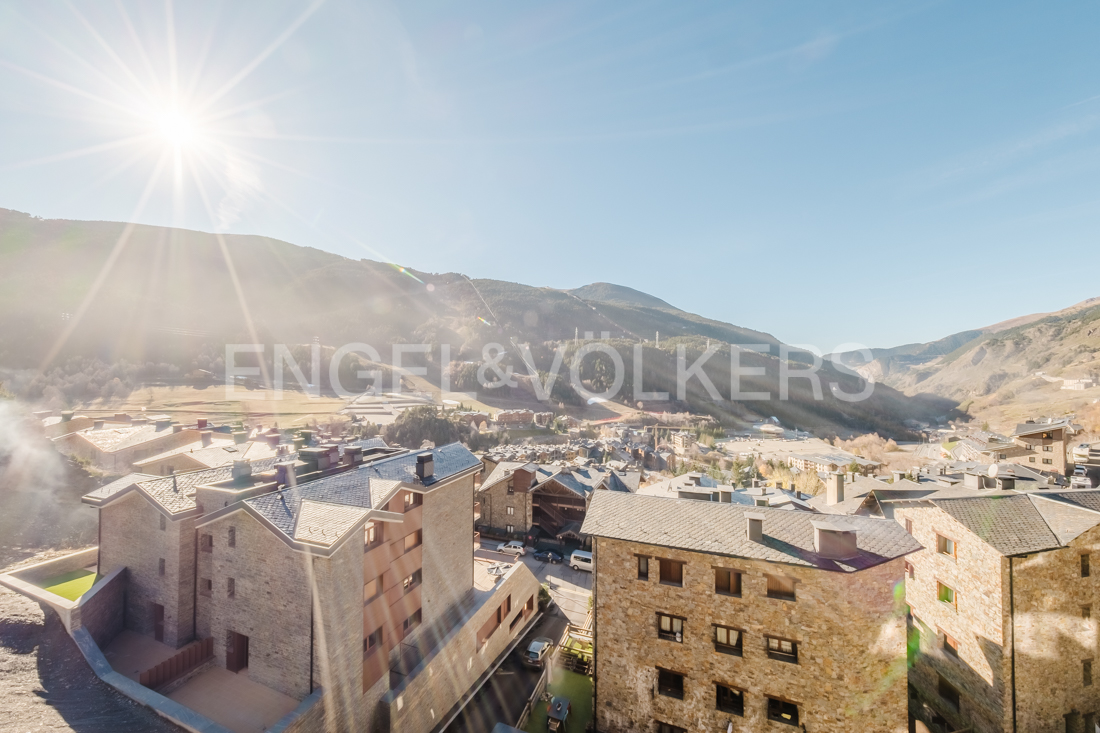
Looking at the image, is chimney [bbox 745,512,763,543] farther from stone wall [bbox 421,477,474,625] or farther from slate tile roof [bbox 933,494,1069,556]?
stone wall [bbox 421,477,474,625]

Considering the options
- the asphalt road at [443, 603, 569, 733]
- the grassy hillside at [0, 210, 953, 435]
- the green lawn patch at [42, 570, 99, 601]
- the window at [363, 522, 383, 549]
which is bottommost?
the asphalt road at [443, 603, 569, 733]

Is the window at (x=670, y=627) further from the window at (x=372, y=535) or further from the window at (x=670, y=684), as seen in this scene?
the window at (x=372, y=535)

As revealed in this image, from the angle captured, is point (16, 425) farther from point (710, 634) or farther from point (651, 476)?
point (651, 476)

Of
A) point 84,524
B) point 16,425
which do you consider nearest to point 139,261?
point 16,425

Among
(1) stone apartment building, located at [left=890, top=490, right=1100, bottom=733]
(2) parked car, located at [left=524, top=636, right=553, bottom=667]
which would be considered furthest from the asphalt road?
(1) stone apartment building, located at [left=890, top=490, right=1100, bottom=733]

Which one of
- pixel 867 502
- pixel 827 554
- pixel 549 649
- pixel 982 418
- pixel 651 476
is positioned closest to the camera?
pixel 827 554

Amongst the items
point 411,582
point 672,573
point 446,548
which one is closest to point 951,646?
point 672,573

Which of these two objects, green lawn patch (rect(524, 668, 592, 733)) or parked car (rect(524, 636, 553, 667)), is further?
parked car (rect(524, 636, 553, 667))
